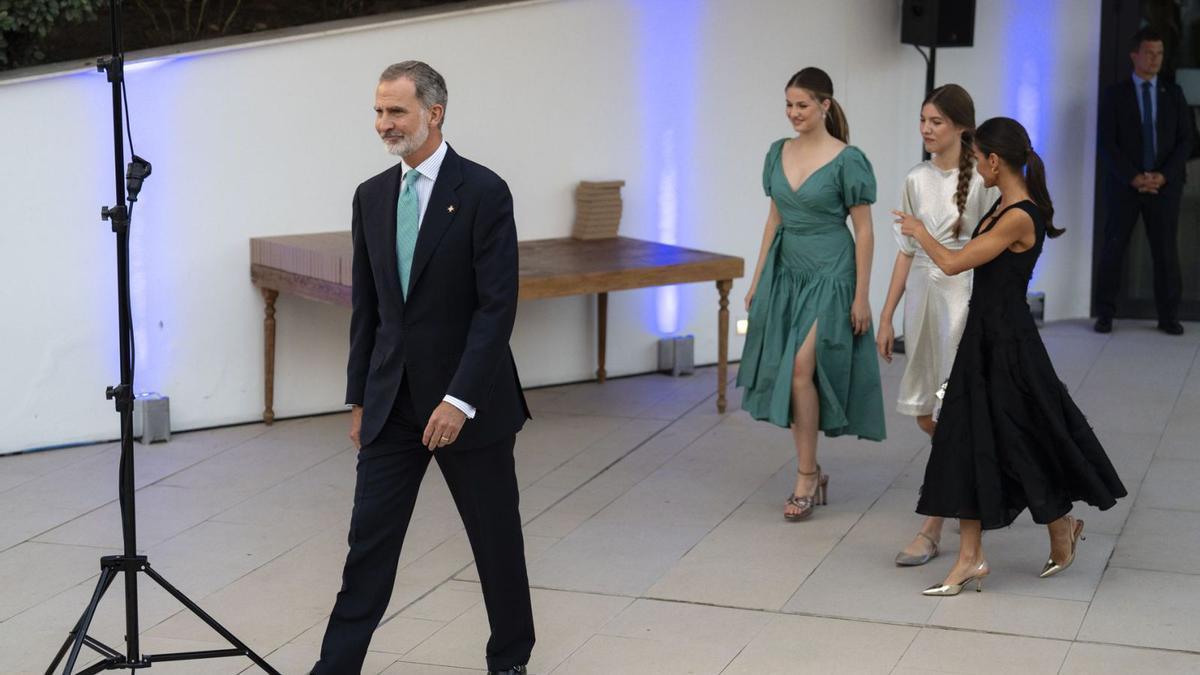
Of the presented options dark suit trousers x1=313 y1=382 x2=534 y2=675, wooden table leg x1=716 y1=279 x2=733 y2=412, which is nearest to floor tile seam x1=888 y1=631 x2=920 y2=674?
dark suit trousers x1=313 y1=382 x2=534 y2=675

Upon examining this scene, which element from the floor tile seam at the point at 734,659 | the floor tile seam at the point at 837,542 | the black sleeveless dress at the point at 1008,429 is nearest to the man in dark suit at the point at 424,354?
the floor tile seam at the point at 734,659

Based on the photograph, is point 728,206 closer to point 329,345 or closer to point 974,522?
point 329,345

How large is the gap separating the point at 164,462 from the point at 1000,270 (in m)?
3.67

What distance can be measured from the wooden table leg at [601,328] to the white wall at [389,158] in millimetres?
73

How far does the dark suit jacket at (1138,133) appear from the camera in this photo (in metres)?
9.59

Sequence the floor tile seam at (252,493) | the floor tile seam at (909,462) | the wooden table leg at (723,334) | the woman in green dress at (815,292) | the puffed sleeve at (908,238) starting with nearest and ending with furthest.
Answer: the puffed sleeve at (908,238) → the woman in green dress at (815,292) → the floor tile seam at (252,493) → the floor tile seam at (909,462) → the wooden table leg at (723,334)

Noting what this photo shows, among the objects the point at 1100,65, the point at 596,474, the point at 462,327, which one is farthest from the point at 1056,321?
the point at 462,327

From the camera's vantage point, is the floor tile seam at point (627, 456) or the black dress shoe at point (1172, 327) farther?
the black dress shoe at point (1172, 327)

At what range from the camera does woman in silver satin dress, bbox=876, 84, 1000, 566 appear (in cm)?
557

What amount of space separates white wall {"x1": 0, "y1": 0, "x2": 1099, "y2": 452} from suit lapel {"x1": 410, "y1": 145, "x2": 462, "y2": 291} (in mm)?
3474

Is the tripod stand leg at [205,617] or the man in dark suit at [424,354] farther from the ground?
the man in dark suit at [424,354]

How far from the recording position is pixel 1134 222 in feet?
32.1

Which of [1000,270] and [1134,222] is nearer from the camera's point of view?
[1000,270]

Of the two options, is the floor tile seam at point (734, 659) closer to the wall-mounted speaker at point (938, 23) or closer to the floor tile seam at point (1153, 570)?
the floor tile seam at point (1153, 570)
